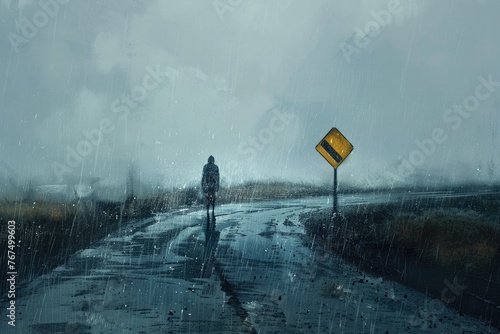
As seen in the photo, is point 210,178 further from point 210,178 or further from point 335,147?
point 335,147

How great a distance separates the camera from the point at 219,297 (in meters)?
8.76

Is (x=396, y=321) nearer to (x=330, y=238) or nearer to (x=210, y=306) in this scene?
(x=210, y=306)

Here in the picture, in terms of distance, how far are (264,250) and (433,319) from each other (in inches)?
275

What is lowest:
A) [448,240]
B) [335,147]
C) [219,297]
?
[219,297]

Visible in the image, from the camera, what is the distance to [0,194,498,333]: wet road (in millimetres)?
7219

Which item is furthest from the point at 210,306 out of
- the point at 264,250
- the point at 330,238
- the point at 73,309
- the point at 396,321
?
the point at 330,238

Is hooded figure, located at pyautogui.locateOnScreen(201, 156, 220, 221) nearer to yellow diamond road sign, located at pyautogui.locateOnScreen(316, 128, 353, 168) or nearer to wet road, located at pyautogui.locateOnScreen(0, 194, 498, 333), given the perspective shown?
yellow diamond road sign, located at pyautogui.locateOnScreen(316, 128, 353, 168)

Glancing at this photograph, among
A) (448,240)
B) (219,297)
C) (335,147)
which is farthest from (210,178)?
(219,297)

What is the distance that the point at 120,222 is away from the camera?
22.4 metres

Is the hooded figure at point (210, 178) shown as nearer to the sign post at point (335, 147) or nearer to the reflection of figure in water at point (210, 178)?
the reflection of figure in water at point (210, 178)

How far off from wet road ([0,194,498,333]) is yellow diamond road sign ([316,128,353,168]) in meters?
5.73

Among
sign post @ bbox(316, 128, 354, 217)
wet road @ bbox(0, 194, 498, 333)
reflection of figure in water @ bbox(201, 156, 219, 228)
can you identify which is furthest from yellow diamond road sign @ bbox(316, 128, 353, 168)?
wet road @ bbox(0, 194, 498, 333)

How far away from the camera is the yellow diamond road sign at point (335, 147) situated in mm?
19625

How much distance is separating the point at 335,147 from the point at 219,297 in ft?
38.0
